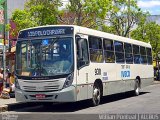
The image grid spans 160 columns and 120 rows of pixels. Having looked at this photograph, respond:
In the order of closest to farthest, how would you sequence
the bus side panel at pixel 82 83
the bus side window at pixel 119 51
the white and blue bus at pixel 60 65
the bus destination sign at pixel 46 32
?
1. the white and blue bus at pixel 60 65
2. the bus side panel at pixel 82 83
3. the bus destination sign at pixel 46 32
4. the bus side window at pixel 119 51

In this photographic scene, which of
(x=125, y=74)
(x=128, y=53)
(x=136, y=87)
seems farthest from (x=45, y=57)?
(x=136, y=87)

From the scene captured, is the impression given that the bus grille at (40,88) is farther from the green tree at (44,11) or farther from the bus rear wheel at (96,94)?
the green tree at (44,11)

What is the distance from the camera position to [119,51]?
65.1 feet

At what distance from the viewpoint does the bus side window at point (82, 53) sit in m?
15.3

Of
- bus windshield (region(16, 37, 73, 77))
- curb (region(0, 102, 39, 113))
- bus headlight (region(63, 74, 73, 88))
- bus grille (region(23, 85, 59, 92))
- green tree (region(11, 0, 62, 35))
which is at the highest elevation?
green tree (region(11, 0, 62, 35))

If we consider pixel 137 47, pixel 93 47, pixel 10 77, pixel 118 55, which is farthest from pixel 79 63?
pixel 137 47

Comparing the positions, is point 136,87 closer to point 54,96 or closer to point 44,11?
point 44,11

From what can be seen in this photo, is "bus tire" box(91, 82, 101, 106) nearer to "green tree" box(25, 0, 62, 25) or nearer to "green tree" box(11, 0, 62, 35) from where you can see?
"green tree" box(11, 0, 62, 35)

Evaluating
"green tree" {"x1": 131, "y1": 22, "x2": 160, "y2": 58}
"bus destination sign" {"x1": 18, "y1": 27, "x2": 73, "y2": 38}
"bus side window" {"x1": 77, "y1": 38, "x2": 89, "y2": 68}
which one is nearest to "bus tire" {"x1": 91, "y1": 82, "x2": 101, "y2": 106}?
"bus side window" {"x1": 77, "y1": 38, "x2": 89, "y2": 68}

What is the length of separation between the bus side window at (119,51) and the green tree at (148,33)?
92.5ft

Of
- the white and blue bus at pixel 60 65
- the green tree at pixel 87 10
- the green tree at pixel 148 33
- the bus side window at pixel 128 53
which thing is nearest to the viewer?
the white and blue bus at pixel 60 65

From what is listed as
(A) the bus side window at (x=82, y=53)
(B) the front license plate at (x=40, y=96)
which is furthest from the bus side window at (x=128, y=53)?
(B) the front license plate at (x=40, y=96)

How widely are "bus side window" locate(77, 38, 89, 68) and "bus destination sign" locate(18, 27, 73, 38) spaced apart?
55 centimetres

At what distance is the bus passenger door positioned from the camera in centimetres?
1525
